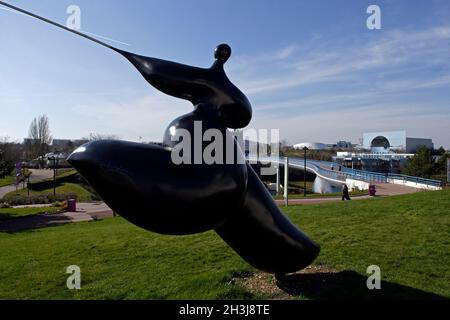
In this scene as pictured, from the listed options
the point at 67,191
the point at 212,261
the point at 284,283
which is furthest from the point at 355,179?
the point at 284,283

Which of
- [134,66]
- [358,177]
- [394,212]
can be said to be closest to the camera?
[134,66]

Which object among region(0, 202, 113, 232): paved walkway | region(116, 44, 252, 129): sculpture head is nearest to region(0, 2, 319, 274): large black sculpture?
region(116, 44, 252, 129): sculpture head

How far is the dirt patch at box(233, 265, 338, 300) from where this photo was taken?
Answer: 20.1 feet

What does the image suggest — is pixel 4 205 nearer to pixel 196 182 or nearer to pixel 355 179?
pixel 196 182

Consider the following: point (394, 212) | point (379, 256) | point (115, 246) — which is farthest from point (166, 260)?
point (394, 212)

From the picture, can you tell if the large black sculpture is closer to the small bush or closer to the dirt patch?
the dirt patch

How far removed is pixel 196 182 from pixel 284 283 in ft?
10.2

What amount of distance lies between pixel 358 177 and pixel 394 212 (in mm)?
32841

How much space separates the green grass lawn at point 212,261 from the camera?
6.52m

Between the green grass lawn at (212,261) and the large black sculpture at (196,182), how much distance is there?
116 cm

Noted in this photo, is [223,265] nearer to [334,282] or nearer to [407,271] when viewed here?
[334,282]

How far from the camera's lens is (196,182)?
4.32 meters
